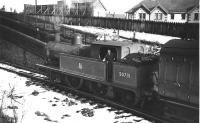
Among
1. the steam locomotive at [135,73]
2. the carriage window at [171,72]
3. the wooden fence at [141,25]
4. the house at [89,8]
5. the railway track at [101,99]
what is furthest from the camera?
the house at [89,8]

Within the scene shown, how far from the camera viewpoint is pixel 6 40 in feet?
87.5

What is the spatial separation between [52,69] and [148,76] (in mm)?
5953

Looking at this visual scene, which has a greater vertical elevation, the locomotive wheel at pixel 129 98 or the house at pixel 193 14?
the house at pixel 193 14

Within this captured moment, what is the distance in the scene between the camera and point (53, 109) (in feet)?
37.5

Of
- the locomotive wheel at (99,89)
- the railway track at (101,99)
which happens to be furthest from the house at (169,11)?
the locomotive wheel at (99,89)

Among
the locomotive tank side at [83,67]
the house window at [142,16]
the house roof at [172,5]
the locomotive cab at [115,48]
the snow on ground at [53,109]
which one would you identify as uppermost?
the house roof at [172,5]

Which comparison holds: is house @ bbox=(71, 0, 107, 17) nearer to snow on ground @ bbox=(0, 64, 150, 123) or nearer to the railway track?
the railway track

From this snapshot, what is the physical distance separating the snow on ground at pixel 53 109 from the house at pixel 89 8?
3991 cm

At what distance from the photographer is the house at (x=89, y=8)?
52447mm

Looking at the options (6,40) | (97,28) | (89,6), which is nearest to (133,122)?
(6,40)

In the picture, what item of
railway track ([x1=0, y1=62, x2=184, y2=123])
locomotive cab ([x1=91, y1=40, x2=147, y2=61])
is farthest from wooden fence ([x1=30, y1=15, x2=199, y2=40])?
railway track ([x1=0, y1=62, x2=184, y2=123])

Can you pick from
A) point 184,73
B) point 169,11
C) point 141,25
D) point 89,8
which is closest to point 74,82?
point 184,73

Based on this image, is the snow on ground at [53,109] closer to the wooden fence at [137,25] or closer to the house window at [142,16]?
the wooden fence at [137,25]

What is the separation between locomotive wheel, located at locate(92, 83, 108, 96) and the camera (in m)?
12.8
